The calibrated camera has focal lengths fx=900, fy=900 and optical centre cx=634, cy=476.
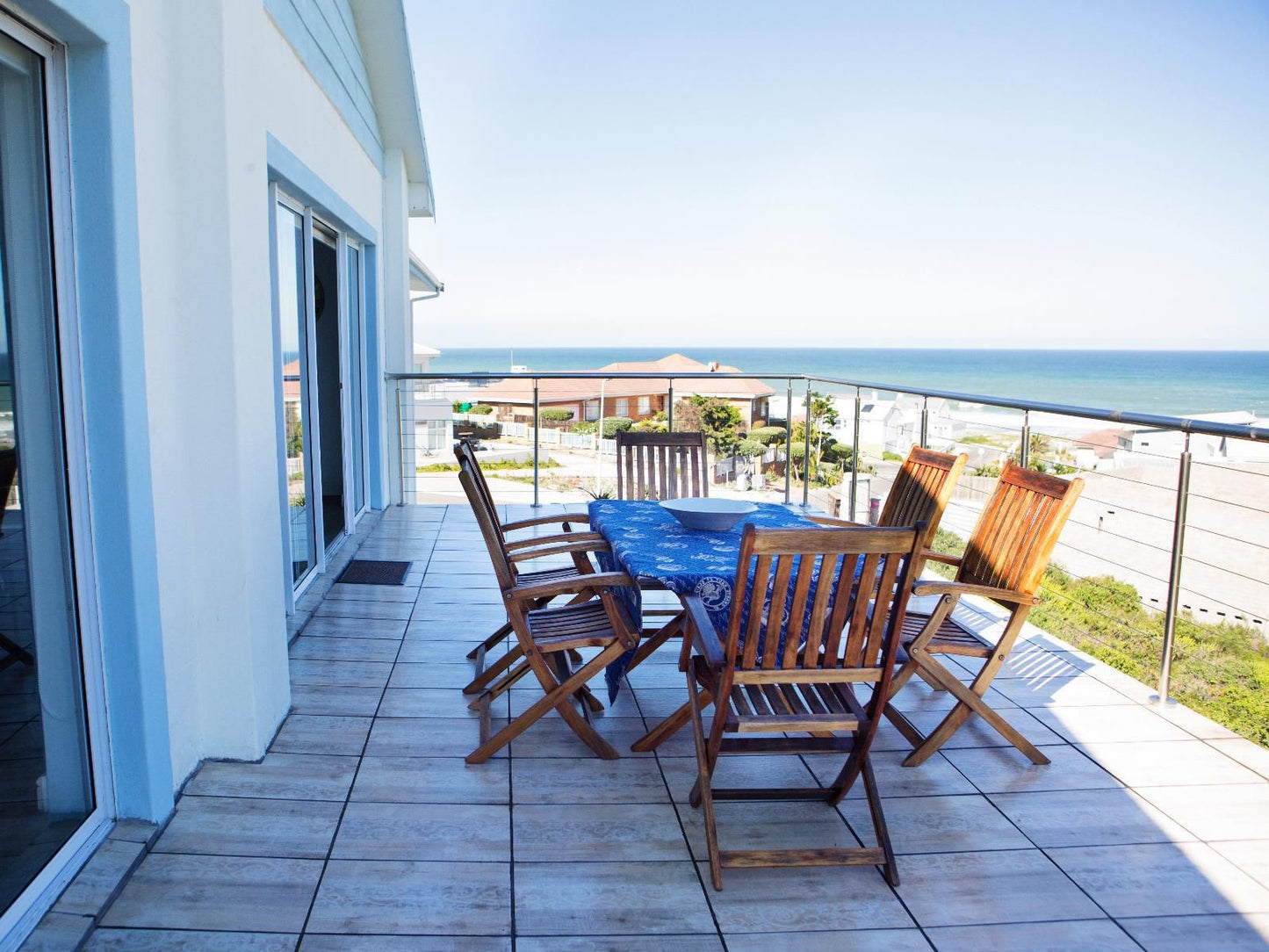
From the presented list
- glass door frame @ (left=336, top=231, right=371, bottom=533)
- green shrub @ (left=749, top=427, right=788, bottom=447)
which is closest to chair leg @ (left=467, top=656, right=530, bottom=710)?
glass door frame @ (left=336, top=231, right=371, bottom=533)

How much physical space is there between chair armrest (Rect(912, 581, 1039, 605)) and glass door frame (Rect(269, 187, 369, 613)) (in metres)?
2.32

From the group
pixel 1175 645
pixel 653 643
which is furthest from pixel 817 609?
pixel 1175 645

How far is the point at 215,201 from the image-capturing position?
7.79 ft

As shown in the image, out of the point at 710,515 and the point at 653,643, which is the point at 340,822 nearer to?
the point at 653,643

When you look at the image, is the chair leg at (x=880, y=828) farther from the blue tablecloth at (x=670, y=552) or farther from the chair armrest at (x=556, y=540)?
the chair armrest at (x=556, y=540)

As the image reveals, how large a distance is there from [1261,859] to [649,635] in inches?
77.7

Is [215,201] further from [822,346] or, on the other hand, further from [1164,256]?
[822,346]

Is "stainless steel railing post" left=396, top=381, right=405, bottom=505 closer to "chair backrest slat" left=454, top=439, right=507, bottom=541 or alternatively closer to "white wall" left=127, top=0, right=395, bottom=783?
"chair backrest slat" left=454, top=439, right=507, bottom=541

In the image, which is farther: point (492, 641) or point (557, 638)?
point (492, 641)

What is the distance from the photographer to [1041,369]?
48.0 metres

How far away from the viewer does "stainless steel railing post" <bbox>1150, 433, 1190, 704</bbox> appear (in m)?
3.02

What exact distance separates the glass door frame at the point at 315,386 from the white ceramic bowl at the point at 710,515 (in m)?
1.52

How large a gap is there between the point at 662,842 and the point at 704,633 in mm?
543

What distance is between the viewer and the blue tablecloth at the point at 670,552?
2465 mm
